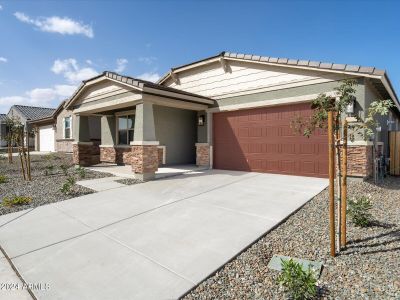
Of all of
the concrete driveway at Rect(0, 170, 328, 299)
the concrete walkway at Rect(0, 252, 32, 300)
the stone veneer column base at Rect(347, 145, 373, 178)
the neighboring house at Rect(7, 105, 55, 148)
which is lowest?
the concrete walkway at Rect(0, 252, 32, 300)

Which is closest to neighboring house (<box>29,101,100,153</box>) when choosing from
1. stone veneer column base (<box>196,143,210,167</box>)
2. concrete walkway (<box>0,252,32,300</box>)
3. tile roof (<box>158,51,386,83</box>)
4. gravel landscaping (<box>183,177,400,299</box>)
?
stone veneer column base (<box>196,143,210,167</box>)

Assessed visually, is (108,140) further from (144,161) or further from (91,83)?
(144,161)

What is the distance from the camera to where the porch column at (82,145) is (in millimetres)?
12414

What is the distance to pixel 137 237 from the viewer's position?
3902 millimetres

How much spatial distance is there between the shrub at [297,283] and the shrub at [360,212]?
2.36 metres

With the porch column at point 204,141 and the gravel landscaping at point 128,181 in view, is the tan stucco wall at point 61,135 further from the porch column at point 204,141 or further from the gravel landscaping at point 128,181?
the gravel landscaping at point 128,181

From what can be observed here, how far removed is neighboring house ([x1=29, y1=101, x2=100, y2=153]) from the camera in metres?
19.2

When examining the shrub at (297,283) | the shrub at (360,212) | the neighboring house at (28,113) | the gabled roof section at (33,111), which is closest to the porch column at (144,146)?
the shrub at (360,212)

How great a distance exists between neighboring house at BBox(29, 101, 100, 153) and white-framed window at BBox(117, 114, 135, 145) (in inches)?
193

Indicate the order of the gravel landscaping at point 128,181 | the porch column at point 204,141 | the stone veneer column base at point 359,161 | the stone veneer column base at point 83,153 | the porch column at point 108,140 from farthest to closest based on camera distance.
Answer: the porch column at point 108,140 → the stone veneer column base at point 83,153 → the porch column at point 204,141 → the gravel landscaping at point 128,181 → the stone veneer column base at point 359,161

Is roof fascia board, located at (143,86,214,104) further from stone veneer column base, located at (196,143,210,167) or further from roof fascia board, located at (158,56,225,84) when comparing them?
stone veneer column base, located at (196,143,210,167)

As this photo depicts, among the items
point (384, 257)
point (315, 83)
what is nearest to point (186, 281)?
point (384, 257)

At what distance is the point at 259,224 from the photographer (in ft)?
14.3

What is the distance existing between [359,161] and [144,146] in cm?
731
